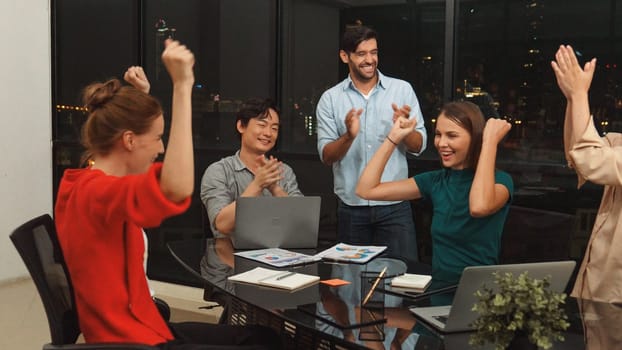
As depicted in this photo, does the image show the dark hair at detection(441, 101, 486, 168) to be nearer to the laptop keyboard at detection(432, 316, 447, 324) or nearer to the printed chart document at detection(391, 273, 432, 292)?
the printed chart document at detection(391, 273, 432, 292)

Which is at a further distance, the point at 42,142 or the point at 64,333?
the point at 42,142

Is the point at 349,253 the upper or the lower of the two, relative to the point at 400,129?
lower

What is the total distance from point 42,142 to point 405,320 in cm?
461

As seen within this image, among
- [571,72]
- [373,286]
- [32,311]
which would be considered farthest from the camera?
[32,311]

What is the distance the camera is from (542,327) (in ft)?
4.74

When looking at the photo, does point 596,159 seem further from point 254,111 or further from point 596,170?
point 254,111

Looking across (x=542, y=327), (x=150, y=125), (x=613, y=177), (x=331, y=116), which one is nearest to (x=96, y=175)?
(x=150, y=125)

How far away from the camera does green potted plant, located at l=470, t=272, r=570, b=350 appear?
1.44 m

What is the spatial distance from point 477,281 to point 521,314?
30 cm

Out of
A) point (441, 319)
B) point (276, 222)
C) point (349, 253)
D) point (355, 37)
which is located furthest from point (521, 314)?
point (355, 37)

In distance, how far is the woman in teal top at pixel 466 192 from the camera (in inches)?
97.9

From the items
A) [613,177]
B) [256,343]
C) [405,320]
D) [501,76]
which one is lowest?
[256,343]

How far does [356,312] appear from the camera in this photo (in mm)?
2006

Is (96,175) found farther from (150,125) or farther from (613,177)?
(613,177)
